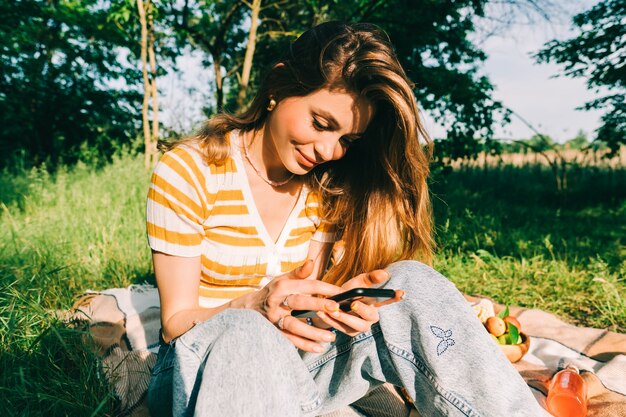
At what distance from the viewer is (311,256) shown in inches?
85.8

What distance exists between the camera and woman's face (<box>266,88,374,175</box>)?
1792 mm

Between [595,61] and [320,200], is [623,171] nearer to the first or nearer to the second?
[595,61]

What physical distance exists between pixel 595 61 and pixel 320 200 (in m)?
5.81

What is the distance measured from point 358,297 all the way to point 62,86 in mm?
10034

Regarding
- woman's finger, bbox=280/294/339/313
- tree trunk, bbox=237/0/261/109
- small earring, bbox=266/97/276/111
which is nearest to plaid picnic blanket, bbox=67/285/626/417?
woman's finger, bbox=280/294/339/313

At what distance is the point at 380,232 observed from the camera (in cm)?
210

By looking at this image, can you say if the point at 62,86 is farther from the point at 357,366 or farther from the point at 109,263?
the point at 357,366

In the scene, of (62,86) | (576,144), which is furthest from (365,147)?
(576,144)

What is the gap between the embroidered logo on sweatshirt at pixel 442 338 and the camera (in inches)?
57.0

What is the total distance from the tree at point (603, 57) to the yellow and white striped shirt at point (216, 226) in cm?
591

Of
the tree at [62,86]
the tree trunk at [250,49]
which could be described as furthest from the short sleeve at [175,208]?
the tree at [62,86]

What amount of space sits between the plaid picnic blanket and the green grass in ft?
0.45

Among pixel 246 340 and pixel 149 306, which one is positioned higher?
pixel 246 340

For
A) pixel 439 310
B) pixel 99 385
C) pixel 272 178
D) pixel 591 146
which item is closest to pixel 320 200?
pixel 272 178
